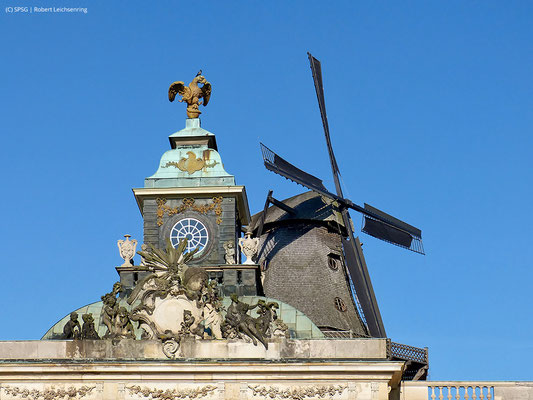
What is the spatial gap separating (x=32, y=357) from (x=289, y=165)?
2584 centimetres

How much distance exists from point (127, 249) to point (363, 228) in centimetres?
2029

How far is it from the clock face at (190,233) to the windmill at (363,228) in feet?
41.8

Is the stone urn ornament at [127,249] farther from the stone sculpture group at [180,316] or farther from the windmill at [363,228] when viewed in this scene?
the windmill at [363,228]

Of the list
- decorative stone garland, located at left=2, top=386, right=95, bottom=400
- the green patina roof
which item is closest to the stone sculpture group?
decorative stone garland, located at left=2, top=386, right=95, bottom=400

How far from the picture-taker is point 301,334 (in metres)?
56.2

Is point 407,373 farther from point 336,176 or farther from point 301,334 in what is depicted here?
point 301,334

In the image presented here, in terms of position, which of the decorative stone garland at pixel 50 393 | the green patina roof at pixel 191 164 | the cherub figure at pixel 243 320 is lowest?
the decorative stone garland at pixel 50 393

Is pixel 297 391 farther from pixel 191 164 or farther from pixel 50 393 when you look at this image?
pixel 191 164

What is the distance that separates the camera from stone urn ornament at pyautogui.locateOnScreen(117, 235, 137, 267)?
59.8m

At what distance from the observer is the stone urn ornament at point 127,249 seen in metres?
59.8

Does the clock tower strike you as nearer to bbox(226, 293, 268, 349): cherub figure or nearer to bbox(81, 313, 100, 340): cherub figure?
bbox(226, 293, 268, 349): cherub figure

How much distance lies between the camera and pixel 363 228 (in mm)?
76875

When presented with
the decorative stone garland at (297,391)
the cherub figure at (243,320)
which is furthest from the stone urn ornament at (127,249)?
the decorative stone garland at (297,391)

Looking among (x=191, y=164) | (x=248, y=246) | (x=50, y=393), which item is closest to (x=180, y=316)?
(x=50, y=393)
